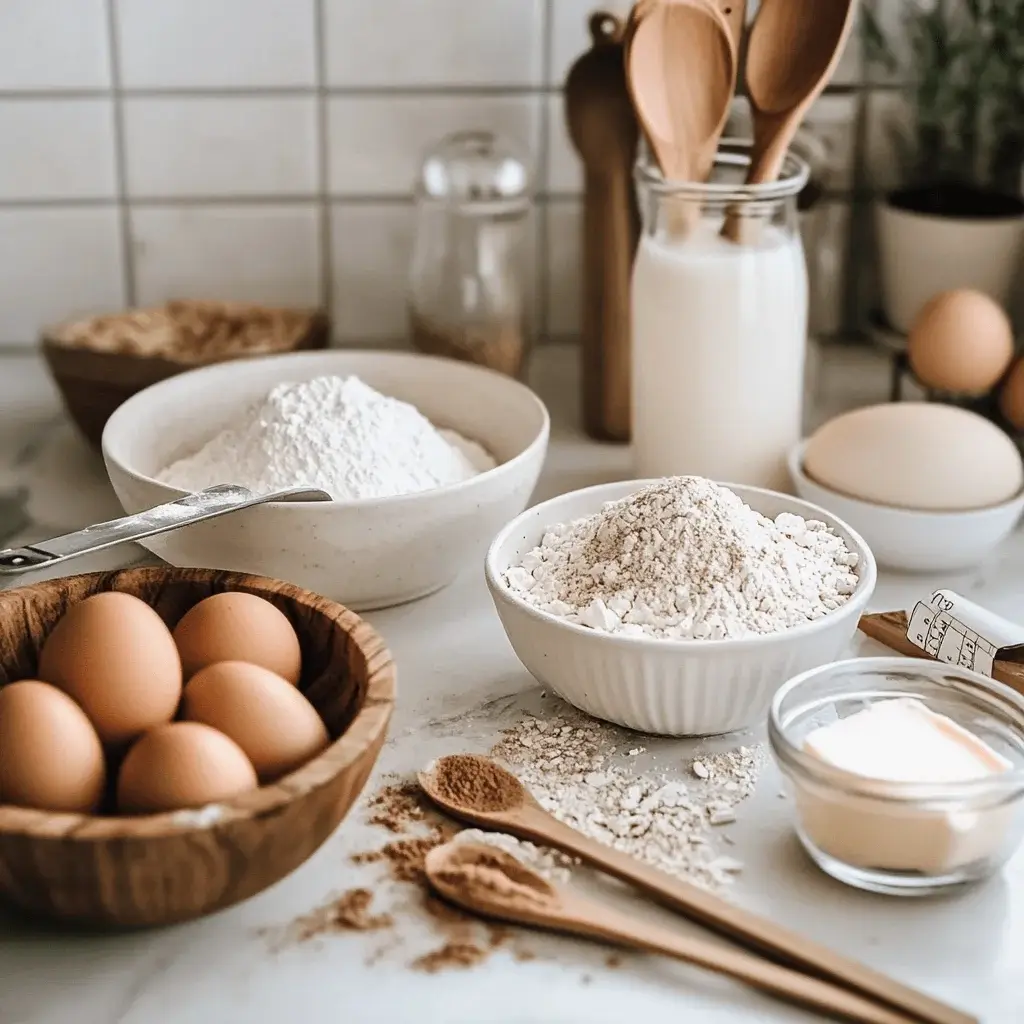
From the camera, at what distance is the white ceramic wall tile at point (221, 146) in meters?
1.42

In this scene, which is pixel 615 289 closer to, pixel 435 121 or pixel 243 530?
pixel 435 121

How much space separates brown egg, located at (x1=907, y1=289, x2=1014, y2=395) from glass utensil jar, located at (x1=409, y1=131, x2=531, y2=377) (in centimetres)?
37

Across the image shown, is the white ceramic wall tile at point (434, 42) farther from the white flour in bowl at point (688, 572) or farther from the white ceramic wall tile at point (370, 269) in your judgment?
the white flour in bowl at point (688, 572)

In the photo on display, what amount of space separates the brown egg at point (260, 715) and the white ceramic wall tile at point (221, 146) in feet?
2.74

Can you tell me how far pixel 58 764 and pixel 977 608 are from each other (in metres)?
0.57

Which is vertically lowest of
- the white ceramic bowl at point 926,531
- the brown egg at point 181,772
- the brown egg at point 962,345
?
the white ceramic bowl at point 926,531

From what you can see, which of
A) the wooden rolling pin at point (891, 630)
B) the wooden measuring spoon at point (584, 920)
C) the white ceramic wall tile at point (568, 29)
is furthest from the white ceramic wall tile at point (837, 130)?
the wooden measuring spoon at point (584, 920)

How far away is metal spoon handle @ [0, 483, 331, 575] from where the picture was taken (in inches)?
31.0

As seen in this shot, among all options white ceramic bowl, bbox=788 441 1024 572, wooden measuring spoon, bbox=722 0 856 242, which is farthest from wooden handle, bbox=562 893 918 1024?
wooden measuring spoon, bbox=722 0 856 242

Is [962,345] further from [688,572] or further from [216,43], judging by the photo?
[216,43]

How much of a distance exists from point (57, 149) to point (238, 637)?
0.84 metres

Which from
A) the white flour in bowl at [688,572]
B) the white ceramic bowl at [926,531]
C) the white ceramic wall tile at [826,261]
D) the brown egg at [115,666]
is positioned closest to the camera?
the brown egg at [115,666]

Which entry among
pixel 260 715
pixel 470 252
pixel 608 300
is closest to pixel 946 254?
pixel 608 300

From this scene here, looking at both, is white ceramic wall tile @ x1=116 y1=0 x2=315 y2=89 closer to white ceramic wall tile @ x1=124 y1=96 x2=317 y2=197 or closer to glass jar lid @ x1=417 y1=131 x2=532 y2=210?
white ceramic wall tile @ x1=124 y1=96 x2=317 y2=197
